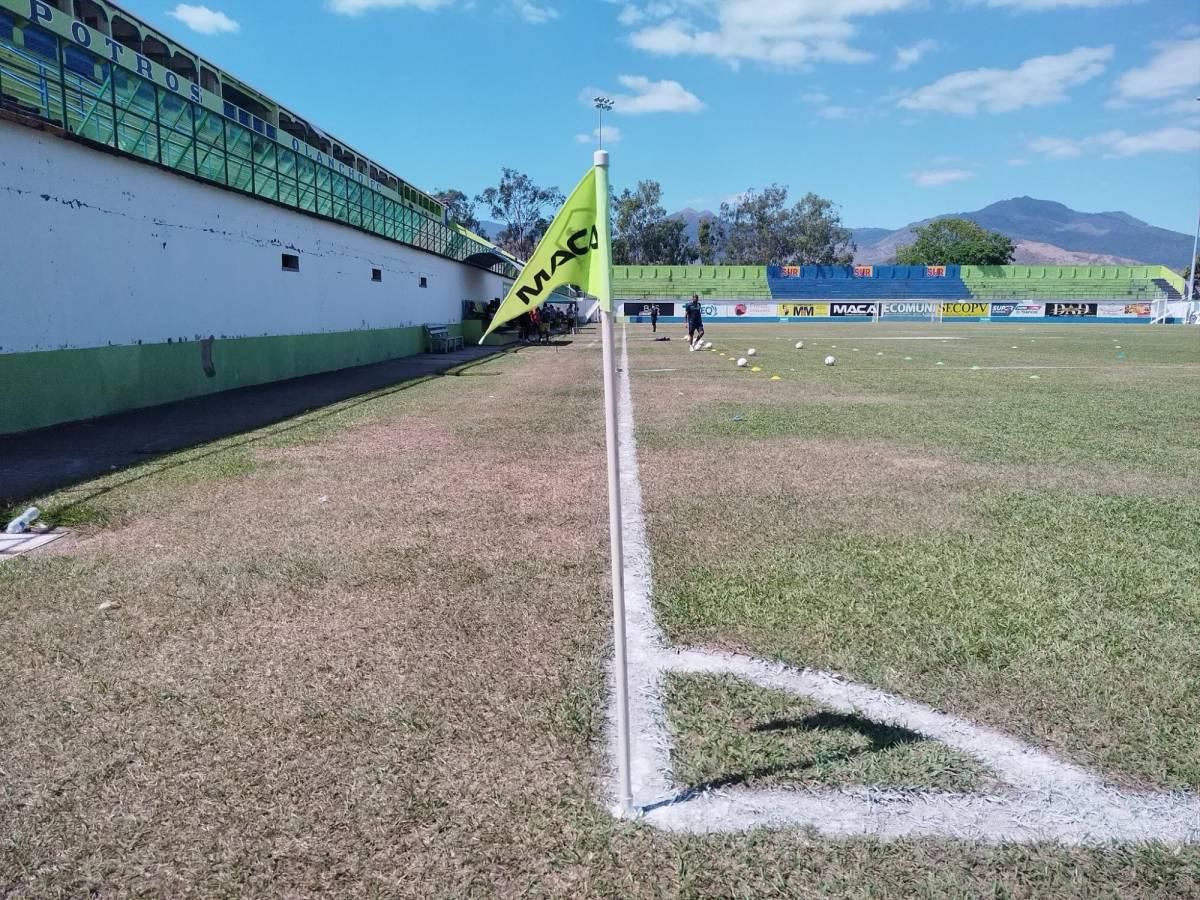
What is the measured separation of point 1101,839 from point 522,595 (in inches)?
105

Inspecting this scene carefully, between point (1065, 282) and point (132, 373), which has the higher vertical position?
point (1065, 282)

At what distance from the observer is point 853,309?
208 feet

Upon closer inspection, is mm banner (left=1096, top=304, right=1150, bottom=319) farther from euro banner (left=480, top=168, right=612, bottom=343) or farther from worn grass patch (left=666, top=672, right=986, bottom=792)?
euro banner (left=480, top=168, right=612, bottom=343)

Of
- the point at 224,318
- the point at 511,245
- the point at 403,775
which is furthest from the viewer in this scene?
the point at 511,245

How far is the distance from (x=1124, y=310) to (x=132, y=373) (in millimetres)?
71091

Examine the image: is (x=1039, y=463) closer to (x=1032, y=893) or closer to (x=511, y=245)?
(x=1032, y=893)

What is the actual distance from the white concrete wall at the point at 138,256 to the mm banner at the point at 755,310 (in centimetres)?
4746

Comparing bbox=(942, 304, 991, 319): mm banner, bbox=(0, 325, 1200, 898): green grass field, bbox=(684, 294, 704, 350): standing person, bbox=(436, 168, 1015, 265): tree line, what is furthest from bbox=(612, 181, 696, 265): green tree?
bbox=(0, 325, 1200, 898): green grass field

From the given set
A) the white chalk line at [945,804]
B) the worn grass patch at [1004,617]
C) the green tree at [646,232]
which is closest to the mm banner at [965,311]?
the green tree at [646,232]

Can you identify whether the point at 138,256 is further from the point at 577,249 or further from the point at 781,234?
the point at 781,234

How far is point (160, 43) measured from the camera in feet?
60.0

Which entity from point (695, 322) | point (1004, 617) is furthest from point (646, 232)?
point (1004, 617)

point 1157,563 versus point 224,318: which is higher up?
point 224,318

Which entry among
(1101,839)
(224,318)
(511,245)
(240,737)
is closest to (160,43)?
(224,318)
